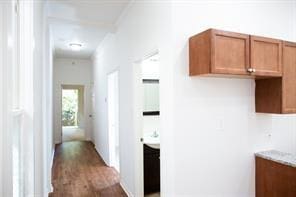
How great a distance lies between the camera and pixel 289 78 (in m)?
2.31

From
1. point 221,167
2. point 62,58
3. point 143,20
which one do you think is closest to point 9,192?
point 221,167

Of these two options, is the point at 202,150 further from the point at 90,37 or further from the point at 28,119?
the point at 90,37

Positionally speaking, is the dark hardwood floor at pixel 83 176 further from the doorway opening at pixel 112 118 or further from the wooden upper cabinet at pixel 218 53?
the wooden upper cabinet at pixel 218 53

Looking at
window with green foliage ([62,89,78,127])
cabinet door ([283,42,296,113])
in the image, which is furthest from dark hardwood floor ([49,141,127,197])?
window with green foliage ([62,89,78,127])

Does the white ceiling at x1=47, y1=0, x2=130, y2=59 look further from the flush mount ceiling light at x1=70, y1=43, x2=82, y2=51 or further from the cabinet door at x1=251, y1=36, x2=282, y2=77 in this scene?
the cabinet door at x1=251, y1=36, x2=282, y2=77

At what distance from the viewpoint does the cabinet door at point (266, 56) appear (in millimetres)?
2119

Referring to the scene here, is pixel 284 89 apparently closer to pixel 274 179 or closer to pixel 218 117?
pixel 218 117

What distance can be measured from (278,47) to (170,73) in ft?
3.90

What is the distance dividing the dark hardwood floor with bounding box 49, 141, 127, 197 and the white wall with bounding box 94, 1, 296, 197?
1891 millimetres

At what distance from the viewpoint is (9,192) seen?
0.85 m

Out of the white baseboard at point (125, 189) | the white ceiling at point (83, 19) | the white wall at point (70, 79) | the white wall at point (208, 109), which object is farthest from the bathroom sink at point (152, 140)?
the white wall at point (70, 79)

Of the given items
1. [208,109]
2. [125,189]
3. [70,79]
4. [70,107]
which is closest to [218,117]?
[208,109]

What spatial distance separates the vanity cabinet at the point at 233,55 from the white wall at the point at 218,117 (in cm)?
16

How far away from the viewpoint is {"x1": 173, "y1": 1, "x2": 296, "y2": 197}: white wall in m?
2.11
